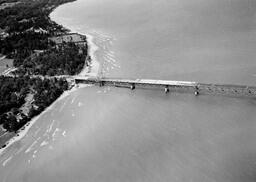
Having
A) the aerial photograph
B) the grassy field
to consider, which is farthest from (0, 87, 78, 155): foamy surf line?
the grassy field

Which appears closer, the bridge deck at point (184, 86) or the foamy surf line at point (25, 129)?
the foamy surf line at point (25, 129)

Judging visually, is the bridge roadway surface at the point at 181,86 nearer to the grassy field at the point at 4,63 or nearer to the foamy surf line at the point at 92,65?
the foamy surf line at the point at 92,65

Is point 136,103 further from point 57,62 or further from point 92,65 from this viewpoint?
point 57,62

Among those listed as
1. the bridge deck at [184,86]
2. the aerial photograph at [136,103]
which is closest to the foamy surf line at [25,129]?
the aerial photograph at [136,103]

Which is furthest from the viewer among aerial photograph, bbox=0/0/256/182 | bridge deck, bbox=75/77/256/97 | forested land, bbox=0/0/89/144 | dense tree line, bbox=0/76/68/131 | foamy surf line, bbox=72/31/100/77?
foamy surf line, bbox=72/31/100/77

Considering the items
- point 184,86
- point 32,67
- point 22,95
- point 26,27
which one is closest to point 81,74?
point 22,95

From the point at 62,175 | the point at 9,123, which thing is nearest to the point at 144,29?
the point at 9,123

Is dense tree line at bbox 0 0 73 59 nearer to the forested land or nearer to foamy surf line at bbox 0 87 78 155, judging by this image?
the forested land
